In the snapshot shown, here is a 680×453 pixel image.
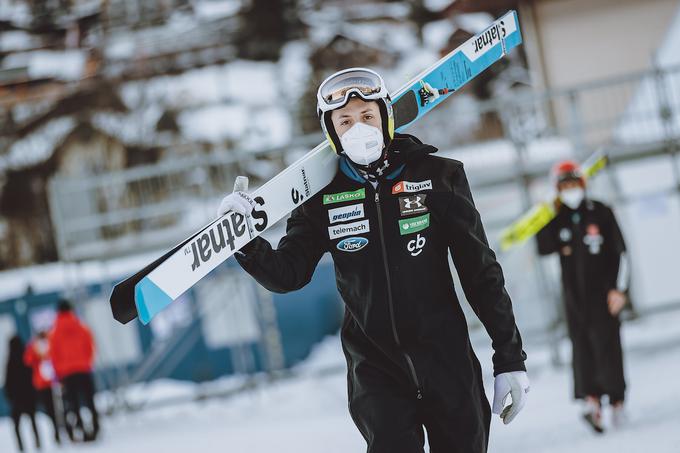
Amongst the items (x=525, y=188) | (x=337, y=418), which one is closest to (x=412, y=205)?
(x=337, y=418)

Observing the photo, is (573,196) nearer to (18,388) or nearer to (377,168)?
(377,168)

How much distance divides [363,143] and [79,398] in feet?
27.3

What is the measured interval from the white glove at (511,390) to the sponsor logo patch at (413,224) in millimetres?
529

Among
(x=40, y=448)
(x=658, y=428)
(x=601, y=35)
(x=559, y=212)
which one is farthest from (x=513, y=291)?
(x=601, y=35)

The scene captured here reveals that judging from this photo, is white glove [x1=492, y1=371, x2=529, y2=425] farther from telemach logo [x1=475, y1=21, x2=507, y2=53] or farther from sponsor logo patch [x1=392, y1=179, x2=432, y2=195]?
telemach logo [x1=475, y1=21, x2=507, y2=53]

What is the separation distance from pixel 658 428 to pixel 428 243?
3637 mm

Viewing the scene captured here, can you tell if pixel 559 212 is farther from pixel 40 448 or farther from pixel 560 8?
pixel 560 8

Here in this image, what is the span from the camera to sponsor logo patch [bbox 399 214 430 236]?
2.95 meters

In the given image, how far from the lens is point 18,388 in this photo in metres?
10.9

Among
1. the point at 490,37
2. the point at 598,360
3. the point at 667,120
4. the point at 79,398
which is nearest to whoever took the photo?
the point at 490,37

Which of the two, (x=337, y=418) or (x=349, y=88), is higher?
(x=349, y=88)

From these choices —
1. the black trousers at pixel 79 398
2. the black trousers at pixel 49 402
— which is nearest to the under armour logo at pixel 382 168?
the black trousers at pixel 79 398

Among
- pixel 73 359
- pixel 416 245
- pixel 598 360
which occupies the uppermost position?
pixel 416 245

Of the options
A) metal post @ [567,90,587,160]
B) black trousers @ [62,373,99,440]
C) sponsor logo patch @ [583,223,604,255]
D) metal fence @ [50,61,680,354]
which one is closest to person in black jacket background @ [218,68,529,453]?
sponsor logo patch @ [583,223,604,255]
